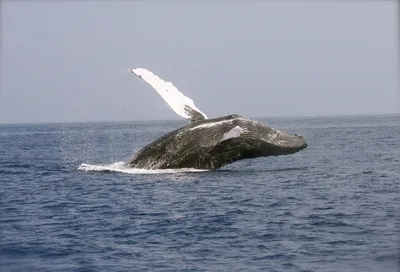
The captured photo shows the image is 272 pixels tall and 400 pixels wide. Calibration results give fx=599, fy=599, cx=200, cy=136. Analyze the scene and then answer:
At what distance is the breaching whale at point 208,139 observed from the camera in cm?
1639

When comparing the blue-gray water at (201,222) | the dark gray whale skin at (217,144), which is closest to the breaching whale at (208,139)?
the dark gray whale skin at (217,144)

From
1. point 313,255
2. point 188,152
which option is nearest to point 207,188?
point 188,152

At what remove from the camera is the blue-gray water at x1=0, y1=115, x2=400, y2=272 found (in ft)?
29.8

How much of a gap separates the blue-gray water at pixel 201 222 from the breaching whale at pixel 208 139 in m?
0.60

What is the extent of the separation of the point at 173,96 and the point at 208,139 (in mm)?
1593

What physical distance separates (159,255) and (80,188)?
8.10 metres

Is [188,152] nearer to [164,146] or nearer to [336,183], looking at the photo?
[164,146]

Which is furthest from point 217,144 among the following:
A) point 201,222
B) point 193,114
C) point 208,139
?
point 201,222

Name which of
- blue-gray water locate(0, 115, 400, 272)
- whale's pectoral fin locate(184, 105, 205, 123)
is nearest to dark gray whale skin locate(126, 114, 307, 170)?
whale's pectoral fin locate(184, 105, 205, 123)

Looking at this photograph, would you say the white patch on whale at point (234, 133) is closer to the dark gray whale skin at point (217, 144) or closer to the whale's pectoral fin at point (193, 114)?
the dark gray whale skin at point (217, 144)

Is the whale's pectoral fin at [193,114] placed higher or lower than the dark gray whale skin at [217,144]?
higher

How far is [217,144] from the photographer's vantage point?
54.5 ft

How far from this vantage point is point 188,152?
17141 mm

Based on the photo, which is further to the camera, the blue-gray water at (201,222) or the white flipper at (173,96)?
the white flipper at (173,96)
